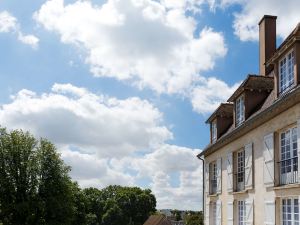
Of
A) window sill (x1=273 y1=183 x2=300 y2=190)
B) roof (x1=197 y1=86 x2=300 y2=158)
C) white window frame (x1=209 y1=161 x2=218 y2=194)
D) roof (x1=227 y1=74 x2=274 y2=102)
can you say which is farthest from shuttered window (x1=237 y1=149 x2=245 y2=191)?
window sill (x1=273 y1=183 x2=300 y2=190)

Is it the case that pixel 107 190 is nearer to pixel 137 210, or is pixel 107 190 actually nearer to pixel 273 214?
pixel 137 210

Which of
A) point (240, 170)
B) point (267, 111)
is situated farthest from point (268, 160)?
point (240, 170)

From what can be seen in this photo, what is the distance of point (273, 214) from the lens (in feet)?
50.5

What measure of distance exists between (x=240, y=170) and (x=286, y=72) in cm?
620

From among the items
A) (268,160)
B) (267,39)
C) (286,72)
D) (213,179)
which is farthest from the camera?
(213,179)

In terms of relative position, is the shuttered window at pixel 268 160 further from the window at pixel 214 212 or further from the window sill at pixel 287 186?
the window at pixel 214 212

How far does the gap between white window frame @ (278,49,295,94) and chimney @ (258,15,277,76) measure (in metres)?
6.79

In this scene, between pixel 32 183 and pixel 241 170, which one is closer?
pixel 241 170

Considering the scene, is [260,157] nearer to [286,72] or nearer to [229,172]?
[286,72]

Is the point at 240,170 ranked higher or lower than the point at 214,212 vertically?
higher

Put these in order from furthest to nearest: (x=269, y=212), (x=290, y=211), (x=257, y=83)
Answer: (x=257, y=83) → (x=269, y=212) → (x=290, y=211)

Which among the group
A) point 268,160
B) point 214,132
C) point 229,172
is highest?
point 214,132

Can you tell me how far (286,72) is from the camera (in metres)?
15.1

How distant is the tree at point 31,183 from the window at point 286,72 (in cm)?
2510
